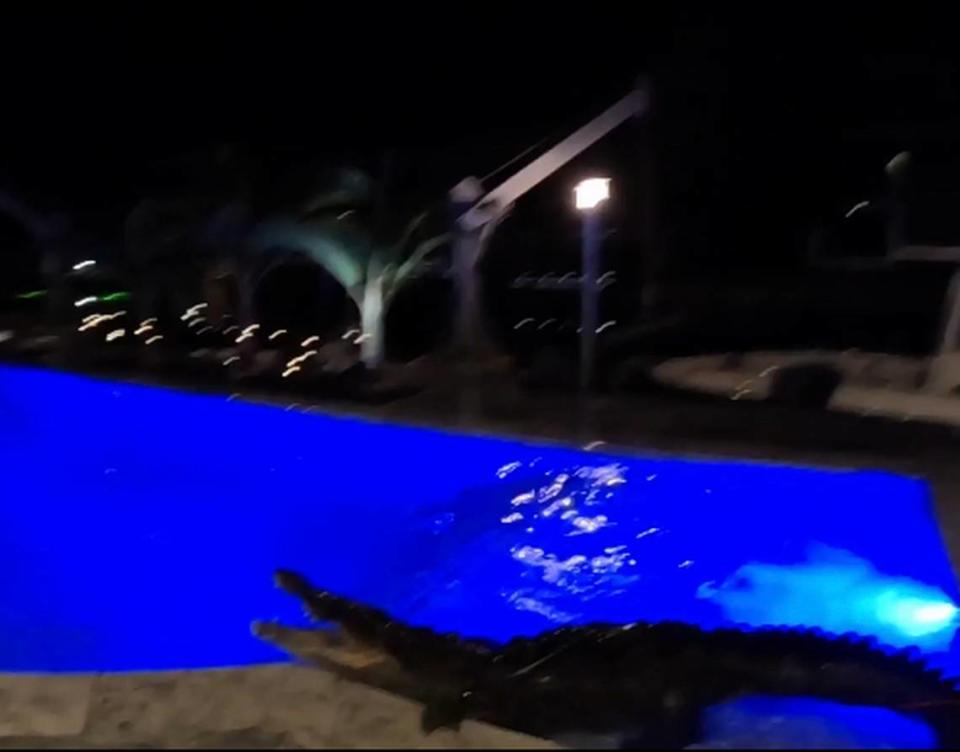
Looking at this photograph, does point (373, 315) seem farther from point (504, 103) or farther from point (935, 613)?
point (935, 613)

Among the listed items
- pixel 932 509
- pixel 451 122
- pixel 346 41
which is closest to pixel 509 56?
pixel 451 122

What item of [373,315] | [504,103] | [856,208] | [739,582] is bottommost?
[739,582]

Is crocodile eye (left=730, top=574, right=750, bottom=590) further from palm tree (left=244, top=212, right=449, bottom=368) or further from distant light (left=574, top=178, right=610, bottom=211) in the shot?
palm tree (left=244, top=212, right=449, bottom=368)

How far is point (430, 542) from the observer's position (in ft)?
23.1

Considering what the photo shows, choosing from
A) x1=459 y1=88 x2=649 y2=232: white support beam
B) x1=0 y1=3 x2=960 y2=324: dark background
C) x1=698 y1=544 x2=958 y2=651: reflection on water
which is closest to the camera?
x1=698 y1=544 x2=958 y2=651: reflection on water

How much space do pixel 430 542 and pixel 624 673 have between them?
3840 millimetres

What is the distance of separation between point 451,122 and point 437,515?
875 centimetres

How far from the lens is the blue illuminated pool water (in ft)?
19.3

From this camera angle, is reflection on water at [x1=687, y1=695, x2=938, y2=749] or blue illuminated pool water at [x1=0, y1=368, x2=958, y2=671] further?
blue illuminated pool water at [x1=0, y1=368, x2=958, y2=671]

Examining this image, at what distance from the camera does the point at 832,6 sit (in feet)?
42.6

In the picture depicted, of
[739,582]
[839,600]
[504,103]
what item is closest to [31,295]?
[504,103]

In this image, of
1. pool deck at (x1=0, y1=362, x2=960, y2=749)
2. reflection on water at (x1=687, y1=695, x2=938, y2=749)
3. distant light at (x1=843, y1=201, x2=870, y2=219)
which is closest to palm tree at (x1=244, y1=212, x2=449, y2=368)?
pool deck at (x1=0, y1=362, x2=960, y2=749)

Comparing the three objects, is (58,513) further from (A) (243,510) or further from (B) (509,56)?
(B) (509,56)

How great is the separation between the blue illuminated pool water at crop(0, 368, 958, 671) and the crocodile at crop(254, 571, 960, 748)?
109 cm
